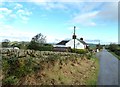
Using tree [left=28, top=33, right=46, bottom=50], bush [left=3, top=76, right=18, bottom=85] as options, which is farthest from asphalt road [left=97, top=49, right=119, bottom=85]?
tree [left=28, top=33, right=46, bottom=50]

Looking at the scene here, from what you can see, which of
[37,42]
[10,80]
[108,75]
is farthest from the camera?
[37,42]

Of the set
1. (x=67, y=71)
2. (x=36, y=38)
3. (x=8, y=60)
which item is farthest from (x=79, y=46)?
(x=8, y=60)

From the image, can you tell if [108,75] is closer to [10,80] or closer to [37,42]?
[10,80]

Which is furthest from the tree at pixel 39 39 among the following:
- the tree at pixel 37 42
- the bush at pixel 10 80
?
the bush at pixel 10 80

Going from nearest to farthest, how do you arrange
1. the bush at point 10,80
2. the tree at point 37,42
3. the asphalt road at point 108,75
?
1. the bush at point 10,80
2. the asphalt road at point 108,75
3. the tree at point 37,42

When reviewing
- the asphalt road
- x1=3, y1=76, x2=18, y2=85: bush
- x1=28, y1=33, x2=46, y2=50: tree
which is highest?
x1=28, y1=33, x2=46, y2=50: tree

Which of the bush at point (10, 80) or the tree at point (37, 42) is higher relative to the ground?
the tree at point (37, 42)

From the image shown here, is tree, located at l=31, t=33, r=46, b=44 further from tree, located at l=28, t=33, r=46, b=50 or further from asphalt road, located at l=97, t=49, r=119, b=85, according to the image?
asphalt road, located at l=97, t=49, r=119, b=85

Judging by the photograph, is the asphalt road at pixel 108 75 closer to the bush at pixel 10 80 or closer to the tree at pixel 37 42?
the bush at pixel 10 80

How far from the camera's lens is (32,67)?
1169 cm

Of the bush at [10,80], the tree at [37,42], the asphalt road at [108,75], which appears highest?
the tree at [37,42]

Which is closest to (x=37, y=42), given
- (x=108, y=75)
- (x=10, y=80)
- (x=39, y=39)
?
(x=39, y=39)

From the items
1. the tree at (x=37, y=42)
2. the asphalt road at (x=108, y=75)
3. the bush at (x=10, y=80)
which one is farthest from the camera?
the tree at (x=37, y=42)

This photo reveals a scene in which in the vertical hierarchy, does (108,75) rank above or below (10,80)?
below
